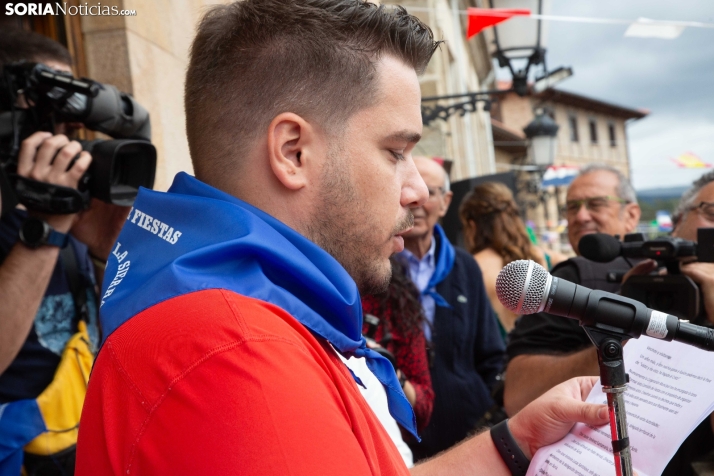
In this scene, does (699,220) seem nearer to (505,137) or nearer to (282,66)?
(282,66)

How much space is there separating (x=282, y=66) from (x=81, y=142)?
1.21 m

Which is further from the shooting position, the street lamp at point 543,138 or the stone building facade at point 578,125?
the stone building facade at point 578,125

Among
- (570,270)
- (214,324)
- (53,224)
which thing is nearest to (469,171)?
(570,270)

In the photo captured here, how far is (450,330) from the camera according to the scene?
339 cm

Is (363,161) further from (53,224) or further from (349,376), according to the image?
(53,224)

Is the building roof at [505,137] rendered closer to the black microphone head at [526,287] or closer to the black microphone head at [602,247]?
the black microphone head at [602,247]

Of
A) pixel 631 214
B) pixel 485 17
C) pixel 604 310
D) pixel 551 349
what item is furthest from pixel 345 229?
pixel 485 17

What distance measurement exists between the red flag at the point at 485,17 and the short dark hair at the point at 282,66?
3744mm

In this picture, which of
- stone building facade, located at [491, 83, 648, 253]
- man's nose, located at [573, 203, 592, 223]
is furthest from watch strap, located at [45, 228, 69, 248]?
stone building facade, located at [491, 83, 648, 253]

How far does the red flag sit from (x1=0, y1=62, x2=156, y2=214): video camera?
3.24 metres

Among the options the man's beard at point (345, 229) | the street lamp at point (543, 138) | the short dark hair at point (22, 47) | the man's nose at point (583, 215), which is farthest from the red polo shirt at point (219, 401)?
the street lamp at point (543, 138)

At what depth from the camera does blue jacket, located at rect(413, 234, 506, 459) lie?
10.6ft

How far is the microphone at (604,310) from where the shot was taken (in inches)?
51.4

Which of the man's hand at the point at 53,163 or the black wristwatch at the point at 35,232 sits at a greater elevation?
the man's hand at the point at 53,163
